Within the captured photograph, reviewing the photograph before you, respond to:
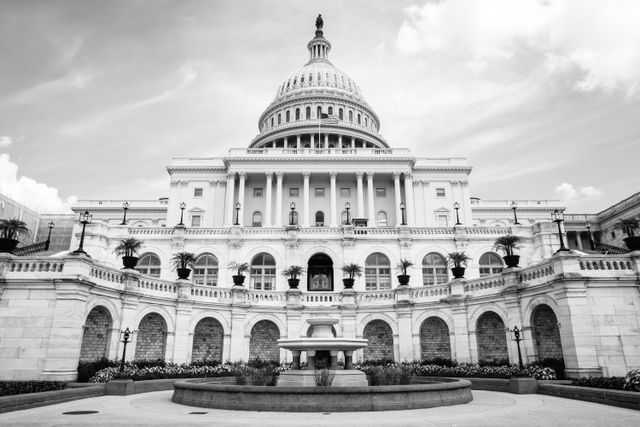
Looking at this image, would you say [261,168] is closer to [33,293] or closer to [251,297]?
[251,297]

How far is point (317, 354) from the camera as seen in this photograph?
21.0 metres

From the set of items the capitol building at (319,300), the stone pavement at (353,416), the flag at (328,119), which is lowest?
the stone pavement at (353,416)

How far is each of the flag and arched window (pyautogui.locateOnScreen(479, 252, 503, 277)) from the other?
2333 inches

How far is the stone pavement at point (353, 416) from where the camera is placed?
1255 centimetres

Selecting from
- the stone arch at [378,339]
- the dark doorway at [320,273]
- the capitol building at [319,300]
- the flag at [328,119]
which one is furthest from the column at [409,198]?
the stone arch at [378,339]

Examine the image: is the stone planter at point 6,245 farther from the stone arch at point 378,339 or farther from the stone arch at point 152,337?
the stone arch at point 378,339

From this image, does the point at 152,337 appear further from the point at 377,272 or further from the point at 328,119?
the point at 328,119

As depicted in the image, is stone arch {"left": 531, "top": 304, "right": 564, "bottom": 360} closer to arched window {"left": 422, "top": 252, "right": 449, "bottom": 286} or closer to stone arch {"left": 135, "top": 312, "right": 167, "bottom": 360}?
arched window {"left": 422, "top": 252, "right": 449, "bottom": 286}

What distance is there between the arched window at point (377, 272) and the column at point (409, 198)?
27.3m

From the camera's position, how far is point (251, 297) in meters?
33.3

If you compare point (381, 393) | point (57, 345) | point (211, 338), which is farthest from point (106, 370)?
point (381, 393)

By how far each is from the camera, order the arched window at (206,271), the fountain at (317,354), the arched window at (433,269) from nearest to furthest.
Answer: the fountain at (317,354) → the arched window at (206,271) → the arched window at (433,269)

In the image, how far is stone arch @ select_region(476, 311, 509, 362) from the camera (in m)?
27.8

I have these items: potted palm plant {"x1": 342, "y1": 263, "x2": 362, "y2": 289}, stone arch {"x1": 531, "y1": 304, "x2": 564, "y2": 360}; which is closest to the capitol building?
stone arch {"x1": 531, "y1": 304, "x2": 564, "y2": 360}
